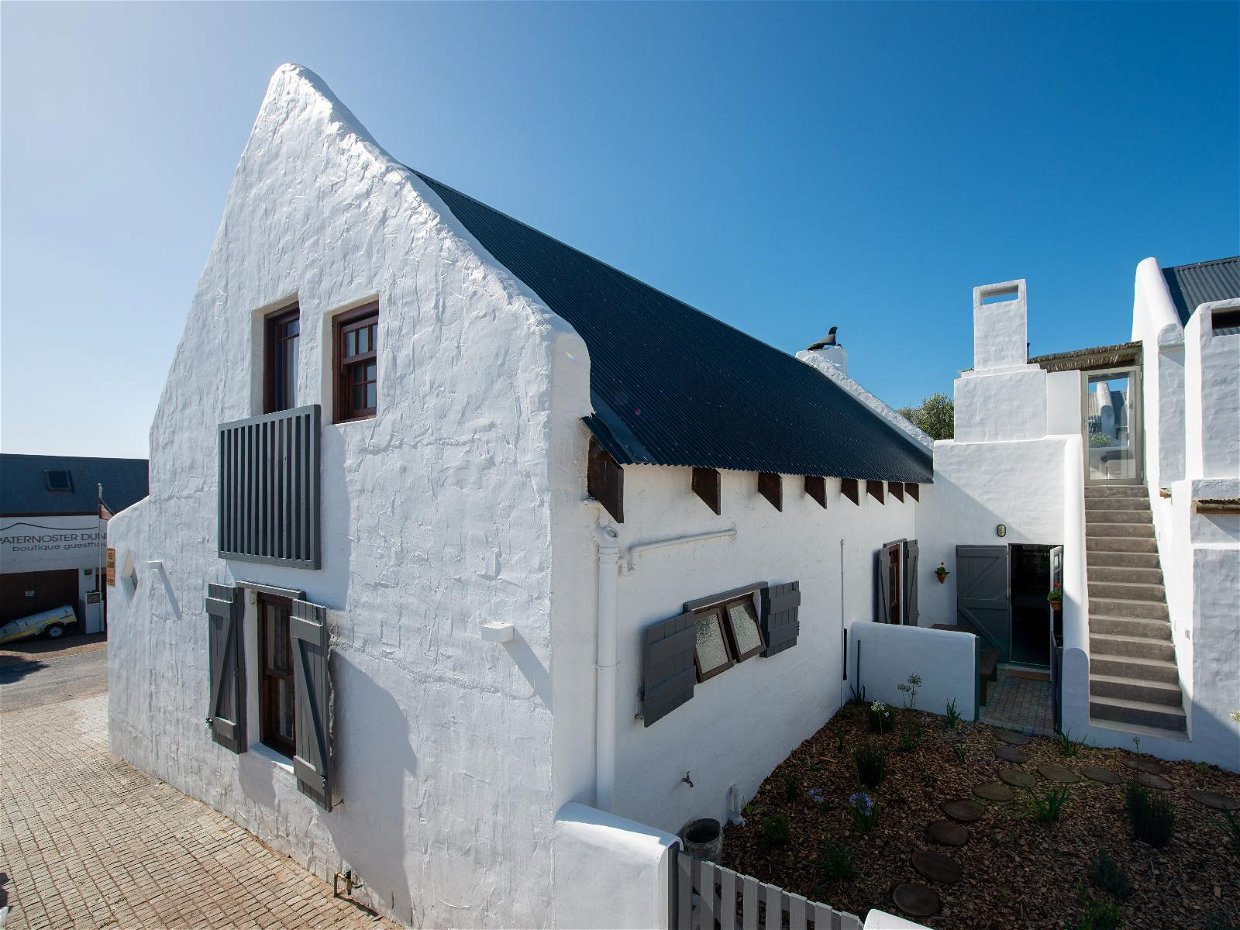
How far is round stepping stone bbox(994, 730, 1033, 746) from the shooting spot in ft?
25.2

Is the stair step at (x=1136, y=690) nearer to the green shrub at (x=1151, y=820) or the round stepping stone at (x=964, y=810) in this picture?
the green shrub at (x=1151, y=820)

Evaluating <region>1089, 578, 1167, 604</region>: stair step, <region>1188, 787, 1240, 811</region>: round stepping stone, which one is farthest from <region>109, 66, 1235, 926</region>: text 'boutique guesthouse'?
<region>1089, 578, 1167, 604</region>: stair step

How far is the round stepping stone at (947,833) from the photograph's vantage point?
18.2 feet

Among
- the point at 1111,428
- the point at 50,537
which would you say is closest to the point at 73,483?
the point at 50,537

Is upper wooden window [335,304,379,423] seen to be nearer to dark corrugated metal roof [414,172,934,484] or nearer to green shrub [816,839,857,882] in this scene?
dark corrugated metal roof [414,172,934,484]

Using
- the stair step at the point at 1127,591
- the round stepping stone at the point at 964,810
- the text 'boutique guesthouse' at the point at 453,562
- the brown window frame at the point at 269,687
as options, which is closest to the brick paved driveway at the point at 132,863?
the text 'boutique guesthouse' at the point at 453,562

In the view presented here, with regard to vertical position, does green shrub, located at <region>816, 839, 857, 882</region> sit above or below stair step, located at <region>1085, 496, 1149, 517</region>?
below

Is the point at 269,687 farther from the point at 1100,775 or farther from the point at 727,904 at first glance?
the point at 1100,775

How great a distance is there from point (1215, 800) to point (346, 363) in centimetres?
1015

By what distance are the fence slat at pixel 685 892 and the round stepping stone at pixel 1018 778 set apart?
5.12 m

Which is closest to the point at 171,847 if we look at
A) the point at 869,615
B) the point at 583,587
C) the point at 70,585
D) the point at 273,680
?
the point at 273,680

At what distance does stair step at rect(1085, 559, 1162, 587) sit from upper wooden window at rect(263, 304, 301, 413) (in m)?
12.2

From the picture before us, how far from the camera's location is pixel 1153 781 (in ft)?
22.1

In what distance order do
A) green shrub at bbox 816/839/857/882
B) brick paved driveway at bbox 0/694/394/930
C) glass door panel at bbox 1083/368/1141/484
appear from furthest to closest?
glass door panel at bbox 1083/368/1141/484 < brick paved driveway at bbox 0/694/394/930 < green shrub at bbox 816/839/857/882
